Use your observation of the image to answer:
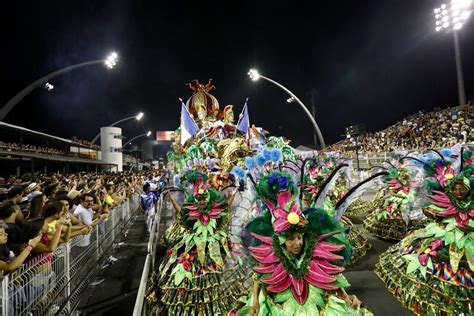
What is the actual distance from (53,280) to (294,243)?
307 centimetres

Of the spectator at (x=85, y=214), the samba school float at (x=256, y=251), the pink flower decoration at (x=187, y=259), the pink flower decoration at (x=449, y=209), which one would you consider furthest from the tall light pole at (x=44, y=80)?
the pink flower decoration at (x=449, y=209)

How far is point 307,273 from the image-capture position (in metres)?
2.03

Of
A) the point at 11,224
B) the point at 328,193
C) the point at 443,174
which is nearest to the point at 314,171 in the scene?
the point at 328,193

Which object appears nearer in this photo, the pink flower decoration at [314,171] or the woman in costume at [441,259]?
the woman in costume at [441,259]

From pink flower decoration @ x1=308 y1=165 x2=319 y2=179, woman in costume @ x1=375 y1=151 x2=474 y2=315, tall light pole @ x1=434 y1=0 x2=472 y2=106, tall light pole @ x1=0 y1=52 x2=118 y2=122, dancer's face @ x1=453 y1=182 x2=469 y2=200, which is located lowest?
woman in costume @ x1=375 y1=151 x2=474 y2=315

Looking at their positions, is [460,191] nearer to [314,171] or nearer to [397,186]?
[397,186]

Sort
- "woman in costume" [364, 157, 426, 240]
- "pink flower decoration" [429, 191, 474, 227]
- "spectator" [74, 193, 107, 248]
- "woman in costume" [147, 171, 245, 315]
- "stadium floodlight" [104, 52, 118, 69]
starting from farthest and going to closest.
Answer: "stadium floodlight" [104, 52, 118, 69] < "woman in costume" [364, 157, 426, 240] < "spectator" [74, 193, 107, 248] < "pink flower decoration" [429, 191, 474, 227] < "woman in costume" [147, 171, 245, 315]

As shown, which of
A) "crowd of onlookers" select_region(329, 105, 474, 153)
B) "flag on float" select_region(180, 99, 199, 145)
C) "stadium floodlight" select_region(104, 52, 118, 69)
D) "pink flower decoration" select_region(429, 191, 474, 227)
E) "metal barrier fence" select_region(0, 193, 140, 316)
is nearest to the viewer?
"metal barrier fence" select_region(0, 193, 140, 316)

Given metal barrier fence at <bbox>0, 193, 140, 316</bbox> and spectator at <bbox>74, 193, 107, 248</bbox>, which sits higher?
spectator at <bbox>74, 193, 107, 248</bbox>

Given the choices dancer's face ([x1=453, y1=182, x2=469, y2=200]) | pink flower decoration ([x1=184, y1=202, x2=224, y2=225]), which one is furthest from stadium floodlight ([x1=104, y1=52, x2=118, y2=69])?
dancer's face ([x1=453, y1=182, x2=469, y2=200])

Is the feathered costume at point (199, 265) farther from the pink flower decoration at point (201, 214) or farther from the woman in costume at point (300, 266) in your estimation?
the woman in costume at point (300, 266)

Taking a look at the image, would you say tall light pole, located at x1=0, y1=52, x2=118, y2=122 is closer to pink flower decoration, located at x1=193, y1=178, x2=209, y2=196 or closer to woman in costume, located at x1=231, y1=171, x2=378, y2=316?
pink flower decoration, located at x1=193, y1=178, x2=209, y2=196

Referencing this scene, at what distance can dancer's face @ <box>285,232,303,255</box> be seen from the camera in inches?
79.0

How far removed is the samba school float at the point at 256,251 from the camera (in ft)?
6.59
